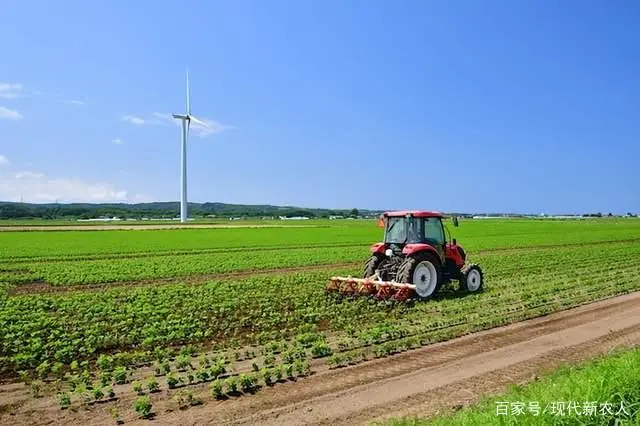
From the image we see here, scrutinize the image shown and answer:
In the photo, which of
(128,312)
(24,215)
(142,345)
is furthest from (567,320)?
(24,215)

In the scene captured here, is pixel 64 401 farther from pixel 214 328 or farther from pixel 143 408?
pixel 214 328

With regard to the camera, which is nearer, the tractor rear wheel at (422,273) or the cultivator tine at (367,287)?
the tractor rear wheel at (422,273)

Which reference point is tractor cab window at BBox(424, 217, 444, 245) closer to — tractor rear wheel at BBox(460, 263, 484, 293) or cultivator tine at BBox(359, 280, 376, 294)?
tractor rear wheel at BBox(460, 263, 484, 293)

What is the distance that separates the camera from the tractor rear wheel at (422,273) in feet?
51.7

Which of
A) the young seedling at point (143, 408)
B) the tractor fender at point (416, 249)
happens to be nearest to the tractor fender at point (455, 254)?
the tractor fender at point (416, 249)

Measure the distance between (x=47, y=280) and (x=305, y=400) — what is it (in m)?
21.2

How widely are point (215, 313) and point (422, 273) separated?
5.86m

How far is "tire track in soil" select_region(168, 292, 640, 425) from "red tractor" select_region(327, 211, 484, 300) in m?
3.86

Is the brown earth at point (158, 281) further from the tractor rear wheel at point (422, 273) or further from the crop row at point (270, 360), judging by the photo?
the crop row at point (270, 360)

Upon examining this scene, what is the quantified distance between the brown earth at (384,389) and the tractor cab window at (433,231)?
5544 mm

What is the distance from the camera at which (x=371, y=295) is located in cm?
1636

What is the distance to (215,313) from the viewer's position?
14.8 m

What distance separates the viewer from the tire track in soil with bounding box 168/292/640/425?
7316 millimetres

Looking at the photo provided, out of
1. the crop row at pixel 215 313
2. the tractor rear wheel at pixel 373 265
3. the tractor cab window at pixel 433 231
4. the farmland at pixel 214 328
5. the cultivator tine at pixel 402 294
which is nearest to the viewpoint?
the farmland at pixel 214 328
